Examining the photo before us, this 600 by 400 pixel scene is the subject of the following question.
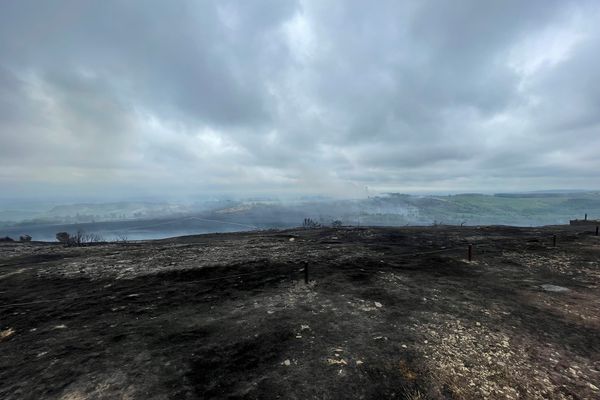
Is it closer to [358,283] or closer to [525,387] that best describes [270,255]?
[358,283]

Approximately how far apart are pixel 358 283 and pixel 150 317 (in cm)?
841

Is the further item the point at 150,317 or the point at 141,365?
the point at 150,317

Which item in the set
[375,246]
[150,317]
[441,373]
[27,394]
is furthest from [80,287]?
[375,246]

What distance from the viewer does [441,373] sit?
259 inches

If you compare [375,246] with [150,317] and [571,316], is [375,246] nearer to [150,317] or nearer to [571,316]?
[571,316]

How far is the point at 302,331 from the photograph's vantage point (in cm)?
855

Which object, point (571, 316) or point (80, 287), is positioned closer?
point (571, 316)

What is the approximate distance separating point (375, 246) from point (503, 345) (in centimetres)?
1523

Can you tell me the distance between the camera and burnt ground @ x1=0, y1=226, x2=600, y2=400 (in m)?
6.26

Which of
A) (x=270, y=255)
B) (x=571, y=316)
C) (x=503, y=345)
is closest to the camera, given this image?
(x=503, y=345)

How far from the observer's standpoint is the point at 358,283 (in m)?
13.2

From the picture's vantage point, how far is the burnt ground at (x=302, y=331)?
6262 mm

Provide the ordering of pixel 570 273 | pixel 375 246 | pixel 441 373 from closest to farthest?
pixel 441 373, pixel 570 273, pixel 375 246

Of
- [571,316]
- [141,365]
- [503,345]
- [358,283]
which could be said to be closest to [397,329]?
[503,345]
